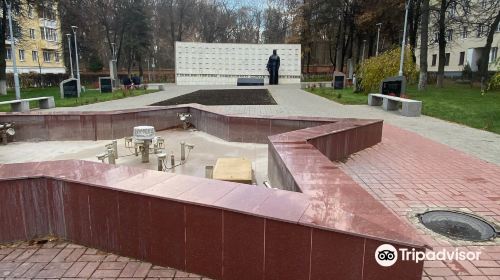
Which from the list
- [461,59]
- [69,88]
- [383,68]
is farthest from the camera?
[461,59]

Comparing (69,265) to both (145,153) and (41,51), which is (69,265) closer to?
(145,153)

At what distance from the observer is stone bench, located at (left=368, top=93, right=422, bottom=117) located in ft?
45.9

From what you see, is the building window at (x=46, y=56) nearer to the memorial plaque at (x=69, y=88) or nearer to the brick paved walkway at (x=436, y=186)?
the memorial plaque at (x=69, y=88)

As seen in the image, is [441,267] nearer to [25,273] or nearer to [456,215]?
[456,215]

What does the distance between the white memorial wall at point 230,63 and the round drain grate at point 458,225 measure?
36952mm

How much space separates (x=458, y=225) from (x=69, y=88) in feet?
78.5

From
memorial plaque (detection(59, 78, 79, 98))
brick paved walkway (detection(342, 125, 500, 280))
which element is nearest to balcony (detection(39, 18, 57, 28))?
memorial plaque (detection(59, 78, 79, 98))

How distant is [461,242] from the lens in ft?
12.1

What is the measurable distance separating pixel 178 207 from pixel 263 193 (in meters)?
0.74

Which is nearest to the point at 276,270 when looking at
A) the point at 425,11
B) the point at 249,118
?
the point at 249,118

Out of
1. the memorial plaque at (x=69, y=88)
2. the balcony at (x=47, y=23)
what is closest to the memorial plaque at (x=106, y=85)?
the memorial plaque at (x=69, y=88)

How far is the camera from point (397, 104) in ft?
54.3

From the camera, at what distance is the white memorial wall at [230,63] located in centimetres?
4028

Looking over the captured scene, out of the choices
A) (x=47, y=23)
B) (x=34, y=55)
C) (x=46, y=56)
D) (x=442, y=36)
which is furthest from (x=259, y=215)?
(x=47, y=23)
